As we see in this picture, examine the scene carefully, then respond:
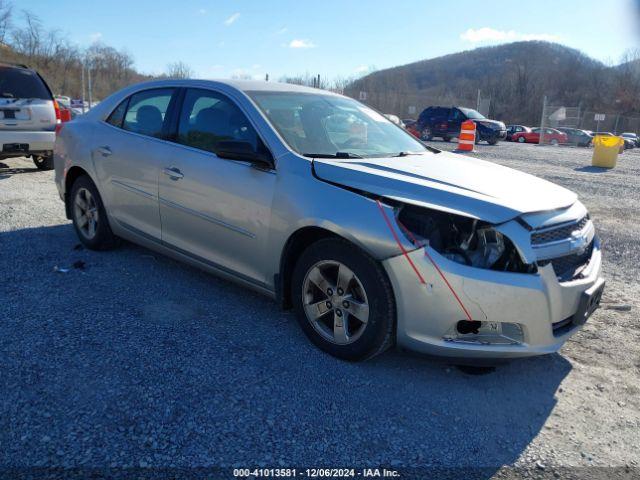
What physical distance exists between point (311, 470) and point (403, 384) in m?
0.92

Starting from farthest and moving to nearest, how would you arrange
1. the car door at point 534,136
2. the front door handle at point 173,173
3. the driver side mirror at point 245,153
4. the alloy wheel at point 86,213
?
the car door at point 534,136 < the alloy wheel at point 86,213 < the front door handle at point 173,173 < the driver side mirror at point 245,153

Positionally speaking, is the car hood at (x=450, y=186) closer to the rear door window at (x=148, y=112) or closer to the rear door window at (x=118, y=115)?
the rear door window at (x=148, y=112)

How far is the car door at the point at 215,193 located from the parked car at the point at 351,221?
0.01 meters

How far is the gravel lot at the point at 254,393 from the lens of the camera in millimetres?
2402

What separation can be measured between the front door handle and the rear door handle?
94 centimetres

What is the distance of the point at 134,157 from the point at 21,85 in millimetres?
6206

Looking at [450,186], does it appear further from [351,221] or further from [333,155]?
[333,155]

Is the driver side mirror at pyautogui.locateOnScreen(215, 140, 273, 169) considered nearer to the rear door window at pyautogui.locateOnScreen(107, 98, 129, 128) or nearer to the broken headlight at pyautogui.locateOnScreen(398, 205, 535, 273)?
the broken headlight at pyautogui.locateOnScreen(398, 205, 535, 273)

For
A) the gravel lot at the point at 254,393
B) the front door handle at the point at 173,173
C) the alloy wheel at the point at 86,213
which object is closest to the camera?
the gravel lot at the point at 254,393

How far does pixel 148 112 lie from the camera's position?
4.50m

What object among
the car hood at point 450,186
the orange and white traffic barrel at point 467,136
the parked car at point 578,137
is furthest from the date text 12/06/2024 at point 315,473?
the parked car at point 578,137

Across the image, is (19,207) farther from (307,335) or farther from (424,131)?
(424,131)

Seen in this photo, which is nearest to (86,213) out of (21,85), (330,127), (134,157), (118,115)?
(118,115)

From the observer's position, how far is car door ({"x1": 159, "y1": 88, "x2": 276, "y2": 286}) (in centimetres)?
350
